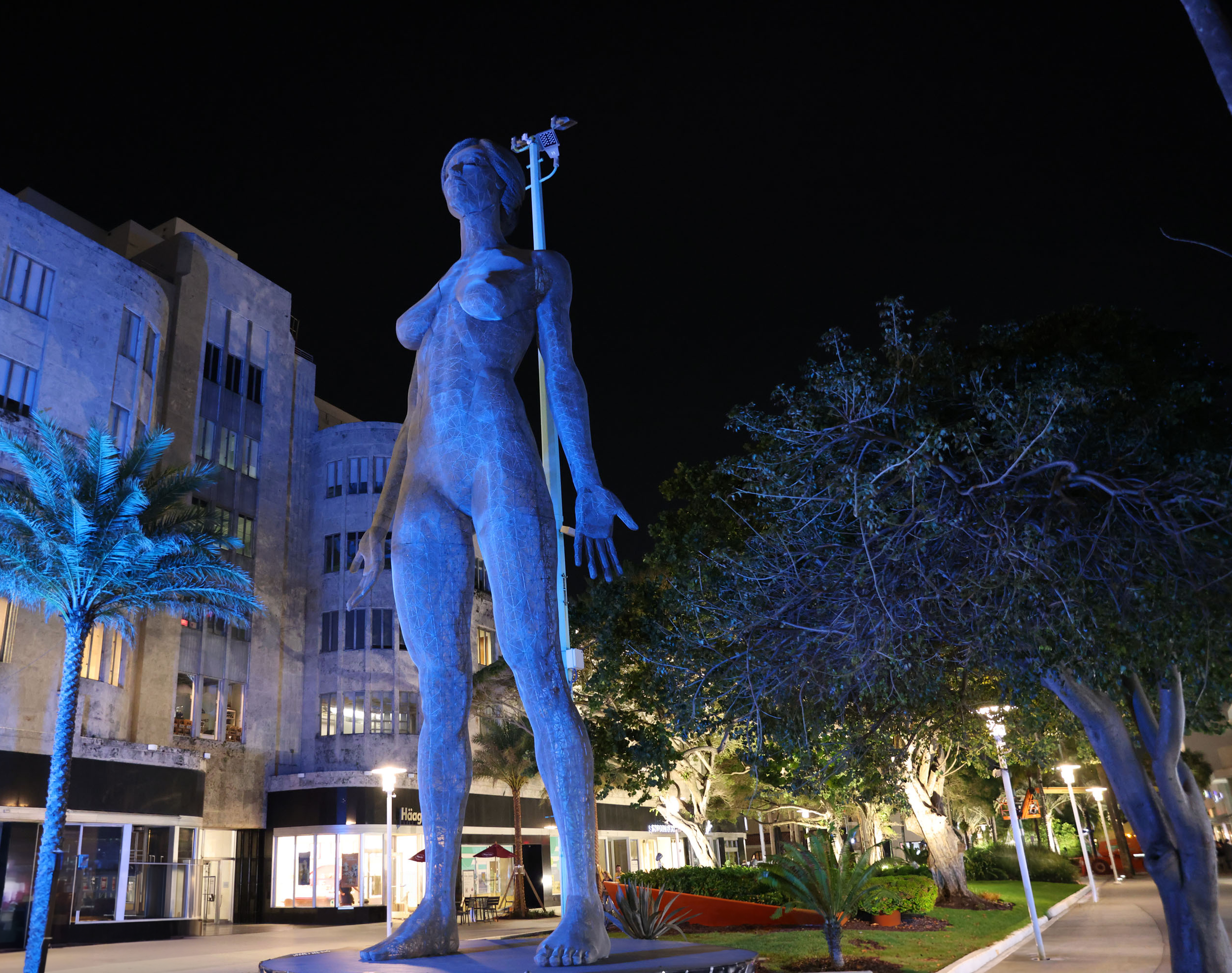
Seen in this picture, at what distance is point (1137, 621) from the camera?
403 inches

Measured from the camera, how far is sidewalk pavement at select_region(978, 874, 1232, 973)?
15.0 meters

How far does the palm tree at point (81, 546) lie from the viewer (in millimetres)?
17531

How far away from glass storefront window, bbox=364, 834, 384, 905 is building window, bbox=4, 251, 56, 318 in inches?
815

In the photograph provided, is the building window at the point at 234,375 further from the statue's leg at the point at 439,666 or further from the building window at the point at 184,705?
the statue's leg at the point at 439,666

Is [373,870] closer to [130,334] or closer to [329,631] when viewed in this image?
[329,631]

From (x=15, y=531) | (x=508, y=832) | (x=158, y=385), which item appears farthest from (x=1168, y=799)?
(x=158, y=385)

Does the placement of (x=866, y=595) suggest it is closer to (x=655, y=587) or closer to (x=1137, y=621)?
(x=1137, y=621)

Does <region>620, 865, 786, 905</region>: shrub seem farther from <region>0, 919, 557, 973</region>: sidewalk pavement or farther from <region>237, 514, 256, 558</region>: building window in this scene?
<region>237, 514, 256, 558</region>: building window

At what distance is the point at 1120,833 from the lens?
57.2 m

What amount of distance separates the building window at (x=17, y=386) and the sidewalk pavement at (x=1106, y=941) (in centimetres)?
2761

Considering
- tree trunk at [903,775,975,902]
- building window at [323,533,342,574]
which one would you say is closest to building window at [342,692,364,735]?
building window at [323,533,342,574]

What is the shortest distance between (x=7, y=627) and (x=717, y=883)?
2025cm

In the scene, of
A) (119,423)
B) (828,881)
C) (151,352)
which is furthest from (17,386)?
(828,881)

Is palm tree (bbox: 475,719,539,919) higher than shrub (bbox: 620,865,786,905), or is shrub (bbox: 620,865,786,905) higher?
palm tree (bbox: 475,719,539,919)
